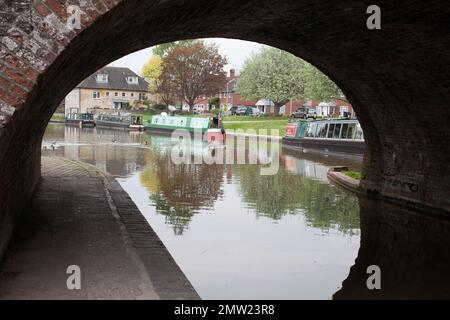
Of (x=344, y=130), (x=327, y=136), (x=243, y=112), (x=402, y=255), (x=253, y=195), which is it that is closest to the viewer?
(x=402, y=255)

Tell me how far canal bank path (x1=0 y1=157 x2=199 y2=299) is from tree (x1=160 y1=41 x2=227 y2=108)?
195ft

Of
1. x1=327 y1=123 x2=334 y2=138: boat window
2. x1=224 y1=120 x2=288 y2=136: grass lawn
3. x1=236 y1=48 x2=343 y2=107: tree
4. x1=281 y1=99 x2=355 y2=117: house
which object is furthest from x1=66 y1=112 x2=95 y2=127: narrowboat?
x1=327 y1=123 x2=334 y2=138: boat window

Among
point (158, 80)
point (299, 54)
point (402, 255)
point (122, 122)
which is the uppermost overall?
point (158, 80)

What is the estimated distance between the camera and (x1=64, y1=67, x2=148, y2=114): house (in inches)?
3238

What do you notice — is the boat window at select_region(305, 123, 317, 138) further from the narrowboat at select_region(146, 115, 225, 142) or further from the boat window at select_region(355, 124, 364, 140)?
the narrowboat at select_region(146, 115, 225, 142)

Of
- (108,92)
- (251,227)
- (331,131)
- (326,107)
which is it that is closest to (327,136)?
(331,131)

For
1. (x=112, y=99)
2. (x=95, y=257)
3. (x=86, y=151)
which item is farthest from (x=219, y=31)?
(x=112, y=99)

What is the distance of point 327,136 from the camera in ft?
107

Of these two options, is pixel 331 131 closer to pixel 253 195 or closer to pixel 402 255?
pixel 253 195

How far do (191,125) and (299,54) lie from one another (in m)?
32.9

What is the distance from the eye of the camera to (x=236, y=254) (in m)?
8.97

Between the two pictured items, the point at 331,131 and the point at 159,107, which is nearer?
the point at 331,131

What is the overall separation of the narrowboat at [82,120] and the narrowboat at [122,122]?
0.76 m

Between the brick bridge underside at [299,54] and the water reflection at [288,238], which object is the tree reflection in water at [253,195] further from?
the brick bridge underside at [299,54]
